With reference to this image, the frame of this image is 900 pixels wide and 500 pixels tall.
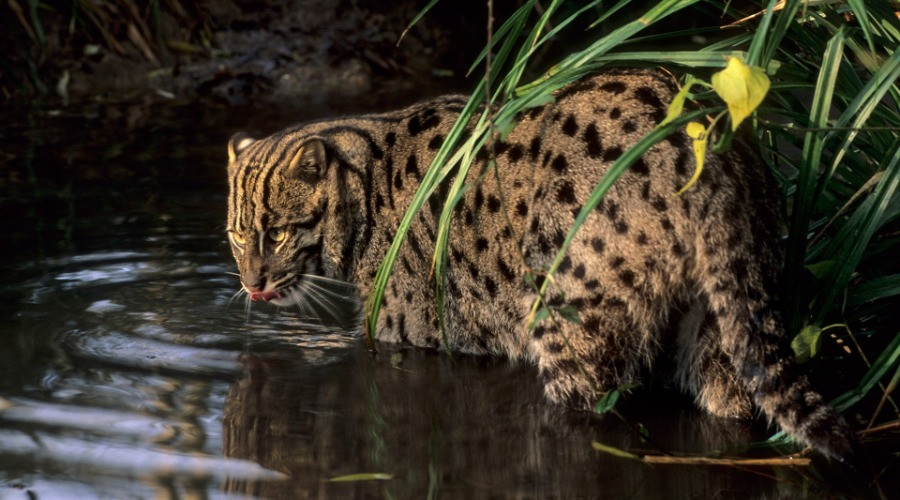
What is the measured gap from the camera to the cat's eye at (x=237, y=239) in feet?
20.6

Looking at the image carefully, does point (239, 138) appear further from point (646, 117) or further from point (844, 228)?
point (844, 228)

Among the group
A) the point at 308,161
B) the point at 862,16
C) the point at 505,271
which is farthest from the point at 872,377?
the point at 308,161

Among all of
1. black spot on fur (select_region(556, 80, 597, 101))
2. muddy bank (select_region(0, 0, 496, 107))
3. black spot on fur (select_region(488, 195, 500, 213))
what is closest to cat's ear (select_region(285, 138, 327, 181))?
black spot on fur (select_region(488, 195, 500, 213))

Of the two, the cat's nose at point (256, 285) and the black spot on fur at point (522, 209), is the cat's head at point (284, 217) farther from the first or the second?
the black spot on fur at point (522, 209)

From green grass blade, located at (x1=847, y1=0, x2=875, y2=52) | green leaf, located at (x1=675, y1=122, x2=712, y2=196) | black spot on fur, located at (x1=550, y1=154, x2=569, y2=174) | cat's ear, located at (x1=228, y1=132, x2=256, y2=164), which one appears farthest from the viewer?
cat's ear, located at (x1=228, y1=132, x2=256, y2=164)

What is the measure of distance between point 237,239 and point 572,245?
1.95m

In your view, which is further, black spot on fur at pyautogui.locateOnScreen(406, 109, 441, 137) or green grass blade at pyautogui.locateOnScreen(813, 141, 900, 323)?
black spot on fur at pyautogui.locateOnScreen(406, 109, 441, 137)

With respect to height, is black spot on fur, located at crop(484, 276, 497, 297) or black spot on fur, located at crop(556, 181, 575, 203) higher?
black spot on fur, located at crop(556, 181, 575, 203)

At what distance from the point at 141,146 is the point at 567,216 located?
573 centimetres

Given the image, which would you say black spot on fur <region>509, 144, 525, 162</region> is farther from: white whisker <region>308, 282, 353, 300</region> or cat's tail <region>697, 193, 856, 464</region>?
white whisker <region>308, 282, 353, 300</region>

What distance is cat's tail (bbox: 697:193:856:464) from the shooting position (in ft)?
15.2

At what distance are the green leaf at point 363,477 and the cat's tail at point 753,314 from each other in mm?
1323

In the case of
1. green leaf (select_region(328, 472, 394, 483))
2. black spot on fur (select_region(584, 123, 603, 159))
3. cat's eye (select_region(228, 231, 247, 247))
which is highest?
black spot on fur (select_region(584, 123, 603, 159))

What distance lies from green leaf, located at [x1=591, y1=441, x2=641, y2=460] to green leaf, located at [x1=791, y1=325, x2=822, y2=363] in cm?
69
